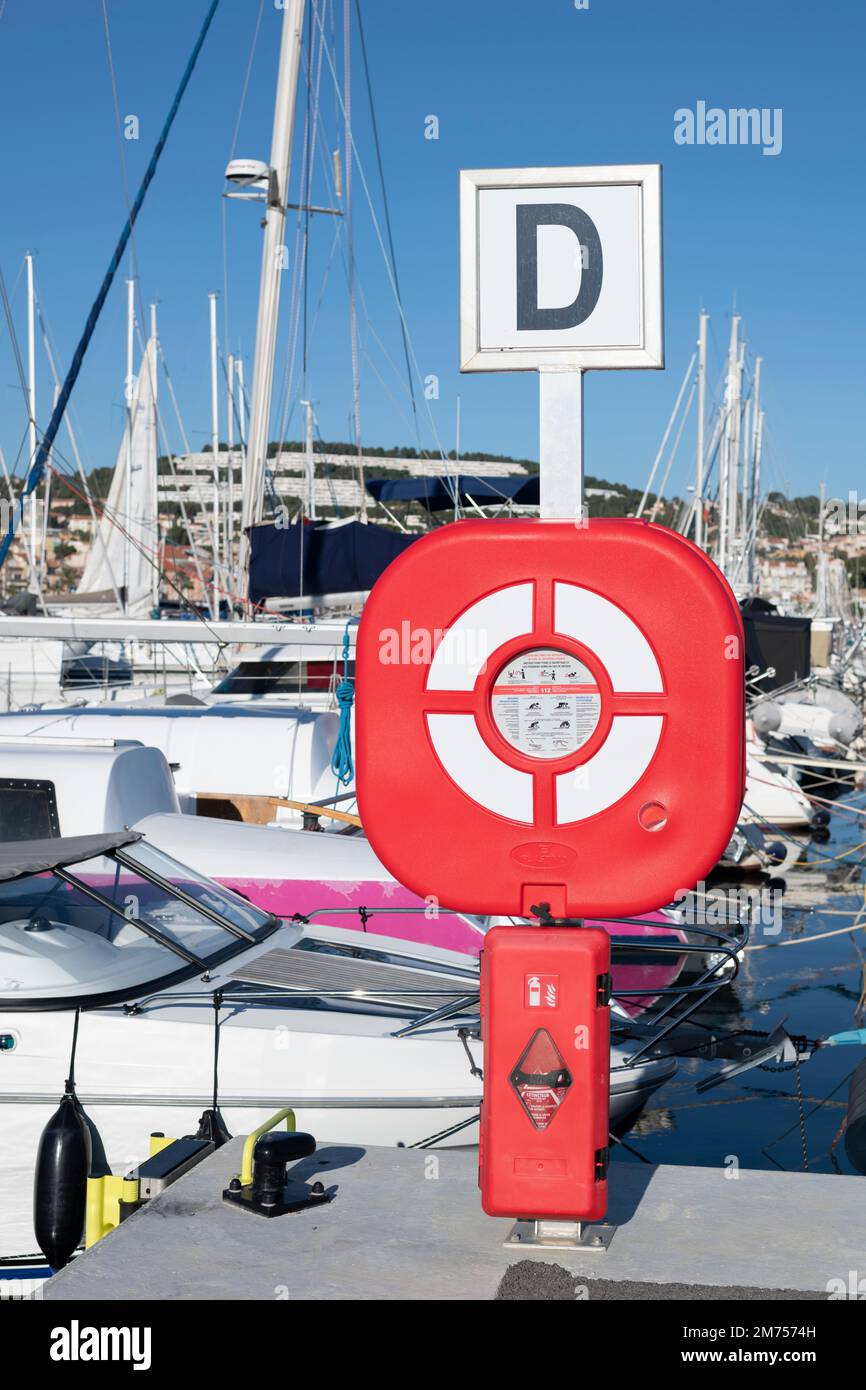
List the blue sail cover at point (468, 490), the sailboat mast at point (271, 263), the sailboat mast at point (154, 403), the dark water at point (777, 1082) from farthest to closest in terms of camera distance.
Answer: the sailboat mast at point (154, 403)
the blue sail cover at point (468, 490)
the sailboat mast at point (271, 263)
the dark water at point (777, 1082)

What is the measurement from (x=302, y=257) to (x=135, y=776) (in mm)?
9888

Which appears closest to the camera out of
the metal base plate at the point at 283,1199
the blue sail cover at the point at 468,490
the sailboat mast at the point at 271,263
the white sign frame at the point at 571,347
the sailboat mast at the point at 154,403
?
the white sign frame at the point at 571,347

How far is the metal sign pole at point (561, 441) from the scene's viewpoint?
311 cm

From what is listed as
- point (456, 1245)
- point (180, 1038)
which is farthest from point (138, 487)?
point (456, 1245)

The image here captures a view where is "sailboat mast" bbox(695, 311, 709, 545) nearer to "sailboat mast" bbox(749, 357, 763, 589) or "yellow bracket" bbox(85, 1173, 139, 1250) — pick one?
"sailboat mast" bbox(749, 357, 763, 589)

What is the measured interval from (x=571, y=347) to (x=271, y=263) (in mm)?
14324

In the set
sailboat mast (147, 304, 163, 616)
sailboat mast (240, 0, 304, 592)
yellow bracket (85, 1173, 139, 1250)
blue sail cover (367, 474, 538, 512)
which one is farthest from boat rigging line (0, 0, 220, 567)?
sailboat mast (147, 304, 163, 616)

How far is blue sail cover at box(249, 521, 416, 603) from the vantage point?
15742 mm

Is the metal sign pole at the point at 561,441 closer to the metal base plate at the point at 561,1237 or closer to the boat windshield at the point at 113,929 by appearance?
the metal base plate at the point at 561,1237

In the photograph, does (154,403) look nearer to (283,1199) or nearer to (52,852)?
(52,852)

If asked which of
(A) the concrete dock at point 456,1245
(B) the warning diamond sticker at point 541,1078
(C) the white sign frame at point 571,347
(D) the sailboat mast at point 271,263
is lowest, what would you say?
(A) the concrete dock at point 456,1245

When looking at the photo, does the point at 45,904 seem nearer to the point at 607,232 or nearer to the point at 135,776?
the point at 135,776

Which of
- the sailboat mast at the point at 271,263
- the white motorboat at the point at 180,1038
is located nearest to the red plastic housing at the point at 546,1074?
the white motorboat at the point at 180,1038

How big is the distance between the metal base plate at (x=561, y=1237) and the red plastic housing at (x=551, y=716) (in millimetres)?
656
